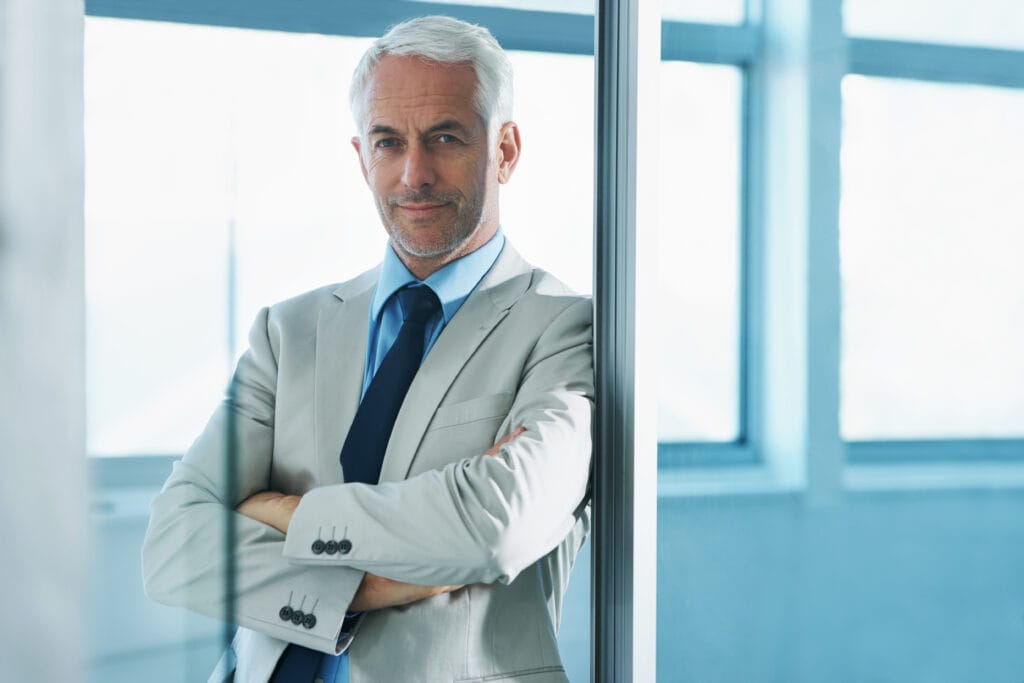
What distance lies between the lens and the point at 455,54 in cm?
146

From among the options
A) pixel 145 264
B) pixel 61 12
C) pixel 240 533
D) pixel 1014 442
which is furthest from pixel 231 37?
pixel 1014 442

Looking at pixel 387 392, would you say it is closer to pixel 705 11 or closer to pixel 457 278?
pixel 457 278

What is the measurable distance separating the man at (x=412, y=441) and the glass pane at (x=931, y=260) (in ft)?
1.64

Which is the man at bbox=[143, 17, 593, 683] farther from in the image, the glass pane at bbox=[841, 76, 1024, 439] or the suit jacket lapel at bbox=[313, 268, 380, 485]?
the glass pane at bbox=[841, 76, 1024, 439]

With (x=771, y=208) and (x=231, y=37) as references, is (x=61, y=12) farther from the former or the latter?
(x=771, y=208)

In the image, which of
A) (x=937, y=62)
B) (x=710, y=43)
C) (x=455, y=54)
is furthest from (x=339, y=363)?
(x=937, y=62)

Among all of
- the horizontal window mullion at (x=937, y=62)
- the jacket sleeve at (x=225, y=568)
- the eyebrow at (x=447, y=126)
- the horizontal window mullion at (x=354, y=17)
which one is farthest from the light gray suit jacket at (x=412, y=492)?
the horizontal window mullion at (x=937, y=62)

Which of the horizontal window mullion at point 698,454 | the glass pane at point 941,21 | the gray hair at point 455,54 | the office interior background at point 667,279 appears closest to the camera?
the glass pane at point 941,21

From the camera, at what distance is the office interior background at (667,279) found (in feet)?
3.58

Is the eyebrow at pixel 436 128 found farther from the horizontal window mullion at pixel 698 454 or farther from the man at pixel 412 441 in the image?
the horizontal window mullion at pixel 698 454

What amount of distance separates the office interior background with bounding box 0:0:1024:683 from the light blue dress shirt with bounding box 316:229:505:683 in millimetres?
43

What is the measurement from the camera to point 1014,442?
0.97 meters

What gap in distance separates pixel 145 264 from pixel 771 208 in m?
0.98

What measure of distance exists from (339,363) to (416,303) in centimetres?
16
